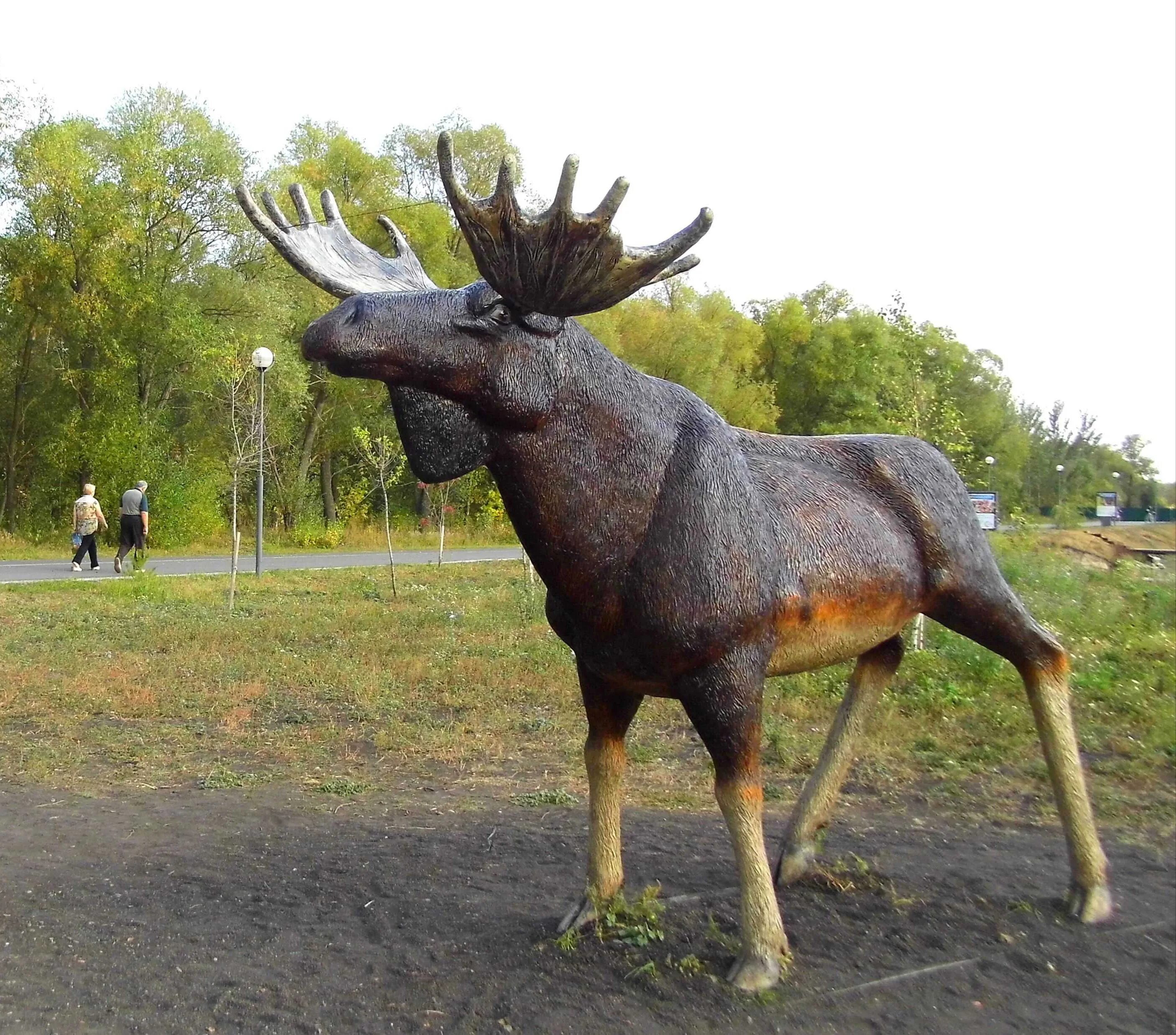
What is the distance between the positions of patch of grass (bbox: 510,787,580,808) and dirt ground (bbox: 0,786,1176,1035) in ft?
0.73

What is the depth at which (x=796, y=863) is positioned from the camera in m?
4.00

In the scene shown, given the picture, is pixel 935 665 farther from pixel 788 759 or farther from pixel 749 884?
pixel 749 884

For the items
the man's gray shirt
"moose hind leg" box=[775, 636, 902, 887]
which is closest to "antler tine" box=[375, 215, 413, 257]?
"moose hind leg" box=[775, 636, 902, 887]

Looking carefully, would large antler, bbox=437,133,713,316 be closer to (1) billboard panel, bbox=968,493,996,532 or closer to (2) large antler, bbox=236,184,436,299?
(2) large antler, bbox=236,184,436,299

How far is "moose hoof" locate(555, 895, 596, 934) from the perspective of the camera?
3447 millimetres

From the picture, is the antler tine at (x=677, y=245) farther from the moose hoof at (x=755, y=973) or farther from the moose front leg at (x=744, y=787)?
the moose hoof at (x=755, y=973)

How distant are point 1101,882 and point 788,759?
2.50 metres

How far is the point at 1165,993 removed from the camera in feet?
10.1

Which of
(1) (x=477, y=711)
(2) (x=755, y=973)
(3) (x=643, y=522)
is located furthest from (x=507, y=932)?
(1) (x=477, y=711)

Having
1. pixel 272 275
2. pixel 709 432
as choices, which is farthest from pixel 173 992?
pixel 272 275

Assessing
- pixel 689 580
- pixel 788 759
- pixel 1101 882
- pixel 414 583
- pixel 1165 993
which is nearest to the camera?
pixel 689 580

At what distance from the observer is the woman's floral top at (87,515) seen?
55.0 ft

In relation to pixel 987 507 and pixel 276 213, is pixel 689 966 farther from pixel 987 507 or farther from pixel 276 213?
pixel 987 507

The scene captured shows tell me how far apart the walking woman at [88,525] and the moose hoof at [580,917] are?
1529 cm
